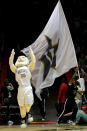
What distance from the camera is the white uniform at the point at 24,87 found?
973 centimetres

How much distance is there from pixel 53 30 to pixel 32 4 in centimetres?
941

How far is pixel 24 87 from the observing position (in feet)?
32.2

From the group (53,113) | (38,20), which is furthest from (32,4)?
(53,113)

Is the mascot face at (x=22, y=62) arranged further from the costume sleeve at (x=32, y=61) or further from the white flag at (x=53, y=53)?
the white flag at (x=53, y=53)

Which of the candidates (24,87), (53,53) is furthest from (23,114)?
(53,53)

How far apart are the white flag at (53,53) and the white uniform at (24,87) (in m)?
0.21

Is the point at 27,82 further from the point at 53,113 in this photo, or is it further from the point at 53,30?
the point at 53,113

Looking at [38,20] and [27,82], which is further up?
[38,20]

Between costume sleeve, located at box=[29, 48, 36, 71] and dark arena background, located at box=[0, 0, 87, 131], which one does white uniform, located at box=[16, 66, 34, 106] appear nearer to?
costume sleeve, located at box=[29, 48, 36, 71]

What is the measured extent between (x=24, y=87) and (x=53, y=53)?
1230 mm

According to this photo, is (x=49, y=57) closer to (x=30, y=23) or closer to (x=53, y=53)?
(x=53, y=53)

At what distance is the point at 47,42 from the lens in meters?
9.95

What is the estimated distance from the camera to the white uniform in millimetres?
9727

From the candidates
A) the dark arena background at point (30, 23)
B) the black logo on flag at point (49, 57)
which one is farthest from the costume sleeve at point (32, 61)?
the dark arena background at point (30, 23)
